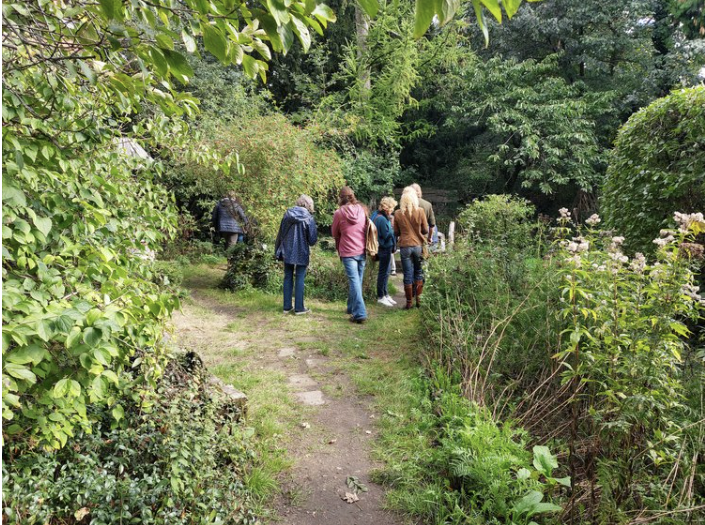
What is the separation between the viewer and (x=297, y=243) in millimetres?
7422

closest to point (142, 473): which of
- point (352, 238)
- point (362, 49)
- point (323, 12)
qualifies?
point (323, 12)

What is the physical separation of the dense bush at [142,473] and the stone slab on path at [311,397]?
1208mm

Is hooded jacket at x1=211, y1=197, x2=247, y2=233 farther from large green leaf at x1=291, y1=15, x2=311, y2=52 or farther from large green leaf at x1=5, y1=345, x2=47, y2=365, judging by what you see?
large green leaf at x1=291, y1=15, x2=311, y2=52

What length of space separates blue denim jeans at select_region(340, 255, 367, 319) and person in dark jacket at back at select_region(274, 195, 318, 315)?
0.65m

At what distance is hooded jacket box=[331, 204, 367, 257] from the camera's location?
7355 millimetres

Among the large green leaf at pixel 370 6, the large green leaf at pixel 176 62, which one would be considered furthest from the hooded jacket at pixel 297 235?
the large green leaf at pixel 370 6

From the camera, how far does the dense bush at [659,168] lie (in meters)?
5.08

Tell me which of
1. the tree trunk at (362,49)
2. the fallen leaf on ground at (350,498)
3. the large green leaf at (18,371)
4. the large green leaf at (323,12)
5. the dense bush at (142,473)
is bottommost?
the fallen leaf on ground at (350,498)

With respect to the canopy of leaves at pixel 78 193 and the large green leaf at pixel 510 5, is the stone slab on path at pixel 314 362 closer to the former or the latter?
the canopy of leaves at pixel 78 193

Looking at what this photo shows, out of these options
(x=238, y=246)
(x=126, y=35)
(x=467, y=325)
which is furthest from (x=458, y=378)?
(x=238, y=246)

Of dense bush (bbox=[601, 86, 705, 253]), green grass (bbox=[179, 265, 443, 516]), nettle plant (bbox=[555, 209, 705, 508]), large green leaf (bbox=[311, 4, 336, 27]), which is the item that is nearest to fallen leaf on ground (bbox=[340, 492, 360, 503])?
green grass (bbox=[179, 265, 443, 516])

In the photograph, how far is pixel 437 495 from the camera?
116 inches

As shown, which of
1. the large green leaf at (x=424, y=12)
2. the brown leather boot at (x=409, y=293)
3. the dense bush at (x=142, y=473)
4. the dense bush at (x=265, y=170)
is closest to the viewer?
the large green leaf at (x=424, y=12)

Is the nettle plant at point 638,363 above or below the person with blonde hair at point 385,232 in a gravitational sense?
below
